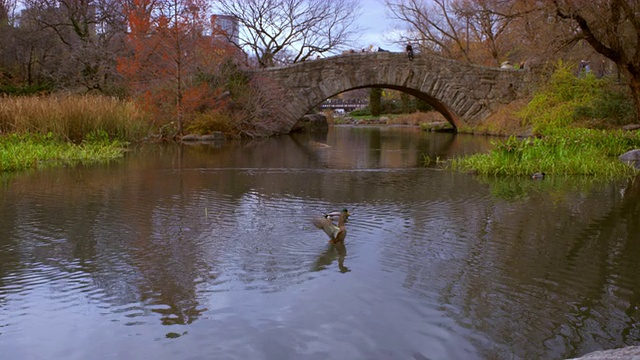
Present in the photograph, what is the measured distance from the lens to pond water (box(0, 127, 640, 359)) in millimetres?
2945

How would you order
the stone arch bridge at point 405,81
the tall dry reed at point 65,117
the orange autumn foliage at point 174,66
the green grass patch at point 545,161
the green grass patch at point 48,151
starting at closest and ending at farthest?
the green grass patch at point 545,161, the green grass patch at point 48,151, the tall dry reed at point 65,117, the orange autumn foliage at point 174,66, the stone arch bridge at point 405,81

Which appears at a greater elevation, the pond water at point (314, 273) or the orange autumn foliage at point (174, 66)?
the orange autumn foliage at point (174, 66)

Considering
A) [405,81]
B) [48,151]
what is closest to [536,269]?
[48,151]

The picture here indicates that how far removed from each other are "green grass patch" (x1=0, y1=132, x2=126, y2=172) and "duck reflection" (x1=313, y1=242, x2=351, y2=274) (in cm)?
652

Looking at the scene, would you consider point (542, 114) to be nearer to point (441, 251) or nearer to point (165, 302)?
point (441, 251)

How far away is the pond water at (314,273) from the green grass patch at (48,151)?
209 centimetres

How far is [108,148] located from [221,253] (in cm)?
834

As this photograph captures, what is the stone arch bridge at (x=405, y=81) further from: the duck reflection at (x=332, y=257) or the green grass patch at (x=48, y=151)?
the duck reflection at (x=332, y=257)

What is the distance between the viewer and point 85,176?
862 centimetres

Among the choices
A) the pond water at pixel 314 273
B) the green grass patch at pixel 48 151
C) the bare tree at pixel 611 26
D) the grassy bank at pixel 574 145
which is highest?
the bare tree at pixel 611 26

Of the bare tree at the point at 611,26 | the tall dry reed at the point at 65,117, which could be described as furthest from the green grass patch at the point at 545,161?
the tall dry reed at the point at 65,117

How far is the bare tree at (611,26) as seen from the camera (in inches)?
484

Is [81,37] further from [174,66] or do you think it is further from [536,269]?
[536,269]

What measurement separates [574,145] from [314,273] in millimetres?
7282
